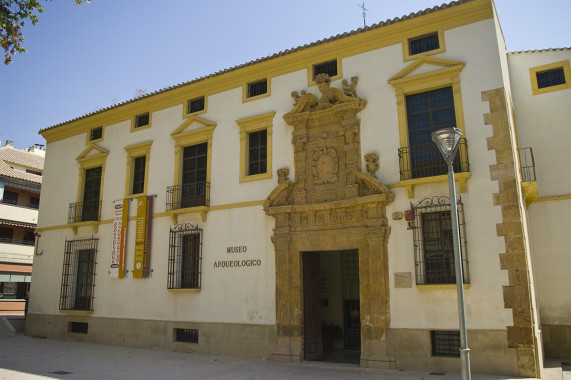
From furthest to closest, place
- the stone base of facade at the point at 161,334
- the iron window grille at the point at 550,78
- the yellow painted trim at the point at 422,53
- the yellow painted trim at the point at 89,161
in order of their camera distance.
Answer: the yellow painted trim at the point at 89,161
the iron window grille at the point at 550,78
the stone base of facade at the point at 161,334
the yellow painted trim at the point at 422,53

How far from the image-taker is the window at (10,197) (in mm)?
30142

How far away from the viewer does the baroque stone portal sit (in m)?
11.8

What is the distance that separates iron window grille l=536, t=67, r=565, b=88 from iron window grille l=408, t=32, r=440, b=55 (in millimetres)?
4435

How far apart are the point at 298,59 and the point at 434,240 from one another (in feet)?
22.3

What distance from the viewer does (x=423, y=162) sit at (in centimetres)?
1192

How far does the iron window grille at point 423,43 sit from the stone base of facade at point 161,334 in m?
8.64

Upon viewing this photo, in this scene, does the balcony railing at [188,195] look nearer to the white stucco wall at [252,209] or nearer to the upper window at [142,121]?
the white stucco wall at [252,209]

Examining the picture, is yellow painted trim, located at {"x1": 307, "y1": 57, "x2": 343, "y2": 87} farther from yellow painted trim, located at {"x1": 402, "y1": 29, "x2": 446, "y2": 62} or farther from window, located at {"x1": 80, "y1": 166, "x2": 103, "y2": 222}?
window, located at {"x1": 80, "y1": 166, "x2": 103, "y2": 222}

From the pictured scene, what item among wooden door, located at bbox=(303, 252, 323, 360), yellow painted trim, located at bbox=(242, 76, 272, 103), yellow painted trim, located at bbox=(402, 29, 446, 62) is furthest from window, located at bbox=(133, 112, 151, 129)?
yellow painted trim, located at bbox=(402, 29, 446, 62)

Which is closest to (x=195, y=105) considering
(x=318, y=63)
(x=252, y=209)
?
(x=252, y=209)

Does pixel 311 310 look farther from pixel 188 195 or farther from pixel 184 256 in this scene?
pixel 188 195

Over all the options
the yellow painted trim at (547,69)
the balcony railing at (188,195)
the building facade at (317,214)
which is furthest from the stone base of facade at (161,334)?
the yellow painted trim at (547,69)

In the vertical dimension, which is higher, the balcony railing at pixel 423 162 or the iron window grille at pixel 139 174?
the iron window grille at pixel 139 174

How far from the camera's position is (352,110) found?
12906mm
